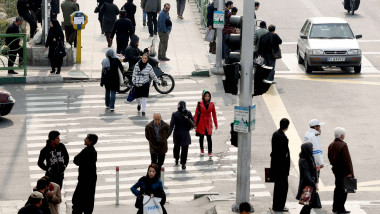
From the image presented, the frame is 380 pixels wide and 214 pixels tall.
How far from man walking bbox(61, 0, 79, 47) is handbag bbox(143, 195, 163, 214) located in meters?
18.2

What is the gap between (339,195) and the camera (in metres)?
18.2

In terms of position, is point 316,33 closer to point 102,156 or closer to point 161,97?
point 161,97

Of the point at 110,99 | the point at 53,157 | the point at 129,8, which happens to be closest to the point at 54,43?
the point at 110,99

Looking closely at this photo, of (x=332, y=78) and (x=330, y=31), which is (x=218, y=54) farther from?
(x=330, y=31)

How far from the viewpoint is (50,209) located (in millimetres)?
15188

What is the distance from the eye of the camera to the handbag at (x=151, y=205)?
15.4 meters

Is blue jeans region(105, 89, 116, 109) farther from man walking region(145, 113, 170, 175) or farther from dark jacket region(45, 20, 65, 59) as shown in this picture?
man walking region(145, 113, 170, 175)

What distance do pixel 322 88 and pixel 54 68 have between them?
7.69m

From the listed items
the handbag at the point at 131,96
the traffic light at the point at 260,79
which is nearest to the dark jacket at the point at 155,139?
the traffic light at the point at 260,79

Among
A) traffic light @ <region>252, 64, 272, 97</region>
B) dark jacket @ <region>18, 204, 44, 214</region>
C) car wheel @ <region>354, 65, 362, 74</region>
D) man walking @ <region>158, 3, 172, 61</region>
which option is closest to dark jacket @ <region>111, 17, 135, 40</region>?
man walking @ <region>158, 3, 172, 61</region>

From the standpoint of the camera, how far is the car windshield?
1239 inches

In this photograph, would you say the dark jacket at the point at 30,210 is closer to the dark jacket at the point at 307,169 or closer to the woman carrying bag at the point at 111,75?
the dark jacket at the point at 307,169

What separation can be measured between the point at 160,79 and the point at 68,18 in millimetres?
6411

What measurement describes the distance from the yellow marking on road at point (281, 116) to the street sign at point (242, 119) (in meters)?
3.66
